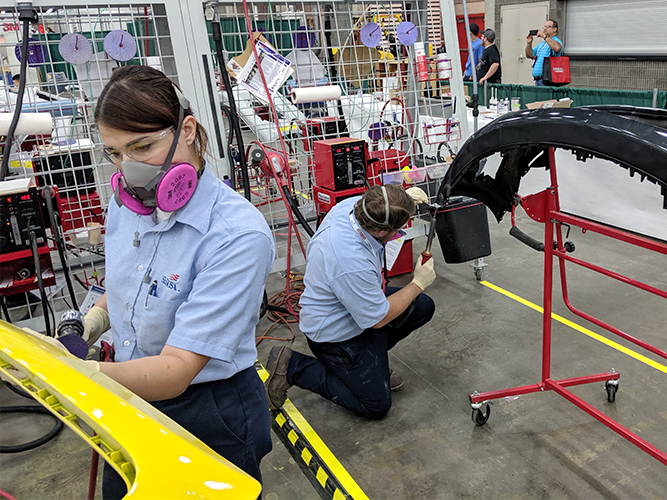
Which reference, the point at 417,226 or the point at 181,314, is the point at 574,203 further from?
the point at 181,314

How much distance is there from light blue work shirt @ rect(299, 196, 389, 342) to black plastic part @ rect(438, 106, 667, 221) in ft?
1.69

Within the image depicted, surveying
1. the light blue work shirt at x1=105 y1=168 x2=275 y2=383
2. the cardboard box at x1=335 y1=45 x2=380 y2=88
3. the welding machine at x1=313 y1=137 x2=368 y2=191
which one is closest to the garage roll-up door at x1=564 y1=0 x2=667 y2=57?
the cardboard box at x1=335 y1=45 x2=380 y2=88

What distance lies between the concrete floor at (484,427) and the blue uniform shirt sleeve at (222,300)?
1383mm

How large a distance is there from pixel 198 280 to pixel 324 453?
5.37ft

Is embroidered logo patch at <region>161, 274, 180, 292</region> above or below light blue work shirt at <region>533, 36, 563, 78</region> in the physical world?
below

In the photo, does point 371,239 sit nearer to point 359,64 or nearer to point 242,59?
point 242,59

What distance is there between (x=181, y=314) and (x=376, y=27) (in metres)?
2.84

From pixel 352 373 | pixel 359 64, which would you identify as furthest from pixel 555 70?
pixel 352 373

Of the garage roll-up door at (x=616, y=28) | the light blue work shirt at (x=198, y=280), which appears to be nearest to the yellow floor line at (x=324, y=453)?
the light blue work shirt at (x=198, y=280)

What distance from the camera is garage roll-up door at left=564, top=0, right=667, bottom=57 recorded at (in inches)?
353

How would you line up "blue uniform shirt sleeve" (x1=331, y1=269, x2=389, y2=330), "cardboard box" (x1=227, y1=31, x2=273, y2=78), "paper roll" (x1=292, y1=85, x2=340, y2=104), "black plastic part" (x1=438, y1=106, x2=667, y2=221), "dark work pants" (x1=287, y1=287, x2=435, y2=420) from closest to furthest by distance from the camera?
"black plastic part" (x1=438, y1=106, x2=667, y2=221) → "blue uniform shirt sleeve" (x1=331, y1=269, x2=389, y2=330) → "dark work pants" (x1=287, y1=287, x2=435, y2=420) → "cardboard box" (x1=227, y1=31, x2=273, y2=78) → "paper roll" (x1=292, y1=85, x2=340, y2=104)

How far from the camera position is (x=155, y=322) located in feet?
4.05

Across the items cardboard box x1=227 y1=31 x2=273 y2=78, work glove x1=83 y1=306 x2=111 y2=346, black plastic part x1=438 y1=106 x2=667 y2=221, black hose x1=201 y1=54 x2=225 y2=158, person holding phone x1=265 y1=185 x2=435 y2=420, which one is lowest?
person holding phone x1=265 y1=185 x2=435 y2=420

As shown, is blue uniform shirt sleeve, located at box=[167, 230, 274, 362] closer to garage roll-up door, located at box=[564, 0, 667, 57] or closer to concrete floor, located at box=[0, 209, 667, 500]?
concrete floor, located at box=[0, 209, 667, 500]
